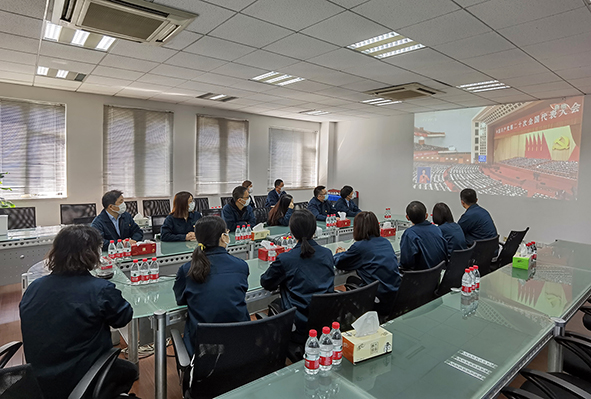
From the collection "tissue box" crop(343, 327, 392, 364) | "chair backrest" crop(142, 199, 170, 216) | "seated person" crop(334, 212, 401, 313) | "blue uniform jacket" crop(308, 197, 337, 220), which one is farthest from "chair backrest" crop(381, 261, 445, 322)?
"chair backrest" crop(142, 199, 170, 216)

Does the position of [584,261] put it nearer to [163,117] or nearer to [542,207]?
[542,207]

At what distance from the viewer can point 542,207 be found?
6.07m

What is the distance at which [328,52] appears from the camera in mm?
3611

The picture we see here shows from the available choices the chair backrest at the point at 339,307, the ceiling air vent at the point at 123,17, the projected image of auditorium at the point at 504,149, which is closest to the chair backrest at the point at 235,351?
the chair backrest at the point at 339,307

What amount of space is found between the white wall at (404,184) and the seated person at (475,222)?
2746mm

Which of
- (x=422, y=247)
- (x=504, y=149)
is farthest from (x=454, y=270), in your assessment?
(x=504, y=149)

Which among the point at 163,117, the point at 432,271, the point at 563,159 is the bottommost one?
the point at 432,271

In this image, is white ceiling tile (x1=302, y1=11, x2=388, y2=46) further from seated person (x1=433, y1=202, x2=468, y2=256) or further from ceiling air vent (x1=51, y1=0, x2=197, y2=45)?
seated person (x1=433, y1=202, x2=468, y2=256)

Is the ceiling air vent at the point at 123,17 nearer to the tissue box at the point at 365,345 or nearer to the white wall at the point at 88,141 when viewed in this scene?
the tissue box at the point at 365,345

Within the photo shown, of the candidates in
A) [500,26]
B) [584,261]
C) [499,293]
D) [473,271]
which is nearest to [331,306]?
[473,271]

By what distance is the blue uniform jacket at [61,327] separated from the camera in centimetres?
147

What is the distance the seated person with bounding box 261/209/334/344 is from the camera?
2.13 meters

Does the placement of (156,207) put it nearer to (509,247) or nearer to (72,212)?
(72,212)

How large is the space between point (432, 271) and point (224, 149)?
6.14 m
